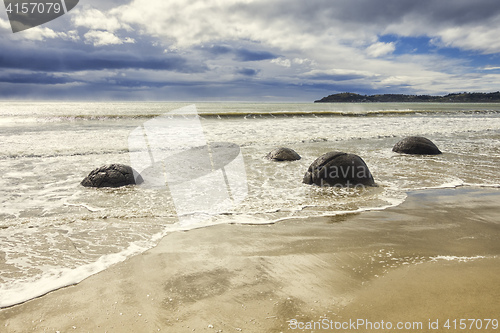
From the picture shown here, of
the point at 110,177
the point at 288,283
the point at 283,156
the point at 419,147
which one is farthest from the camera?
the point at 419,147

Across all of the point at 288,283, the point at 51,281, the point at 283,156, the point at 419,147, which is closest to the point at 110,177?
the point at 51,281

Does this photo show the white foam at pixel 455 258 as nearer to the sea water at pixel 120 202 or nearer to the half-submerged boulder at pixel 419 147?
the sea water at pixel 120 202

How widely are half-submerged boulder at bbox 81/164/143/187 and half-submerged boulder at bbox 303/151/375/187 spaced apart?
3770 mm

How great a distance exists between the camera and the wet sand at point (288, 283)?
1984 millimetres

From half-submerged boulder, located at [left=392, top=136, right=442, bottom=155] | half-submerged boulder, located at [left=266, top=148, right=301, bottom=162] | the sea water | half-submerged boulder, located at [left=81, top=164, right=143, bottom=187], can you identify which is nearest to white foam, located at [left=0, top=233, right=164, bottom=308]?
the sea water

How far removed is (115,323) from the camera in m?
1.98

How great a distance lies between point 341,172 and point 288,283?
12.2 feet

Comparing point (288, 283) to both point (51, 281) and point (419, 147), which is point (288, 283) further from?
point (419, 147)

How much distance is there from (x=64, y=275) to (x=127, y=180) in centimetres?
352

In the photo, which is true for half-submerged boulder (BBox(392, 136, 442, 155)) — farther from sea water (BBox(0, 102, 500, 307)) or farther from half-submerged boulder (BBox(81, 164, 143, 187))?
half-submerged boulder (BBox(81, 164, 143, 187))

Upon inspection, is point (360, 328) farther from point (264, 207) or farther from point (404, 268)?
point (264, 207)

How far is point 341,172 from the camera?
225 inches

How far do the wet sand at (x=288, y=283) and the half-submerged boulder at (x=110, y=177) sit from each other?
298cm

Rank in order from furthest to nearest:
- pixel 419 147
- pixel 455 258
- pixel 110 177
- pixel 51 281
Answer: pixel 419 147 → pixel 110 177 → pixel 455 258 → pixel 51 281
